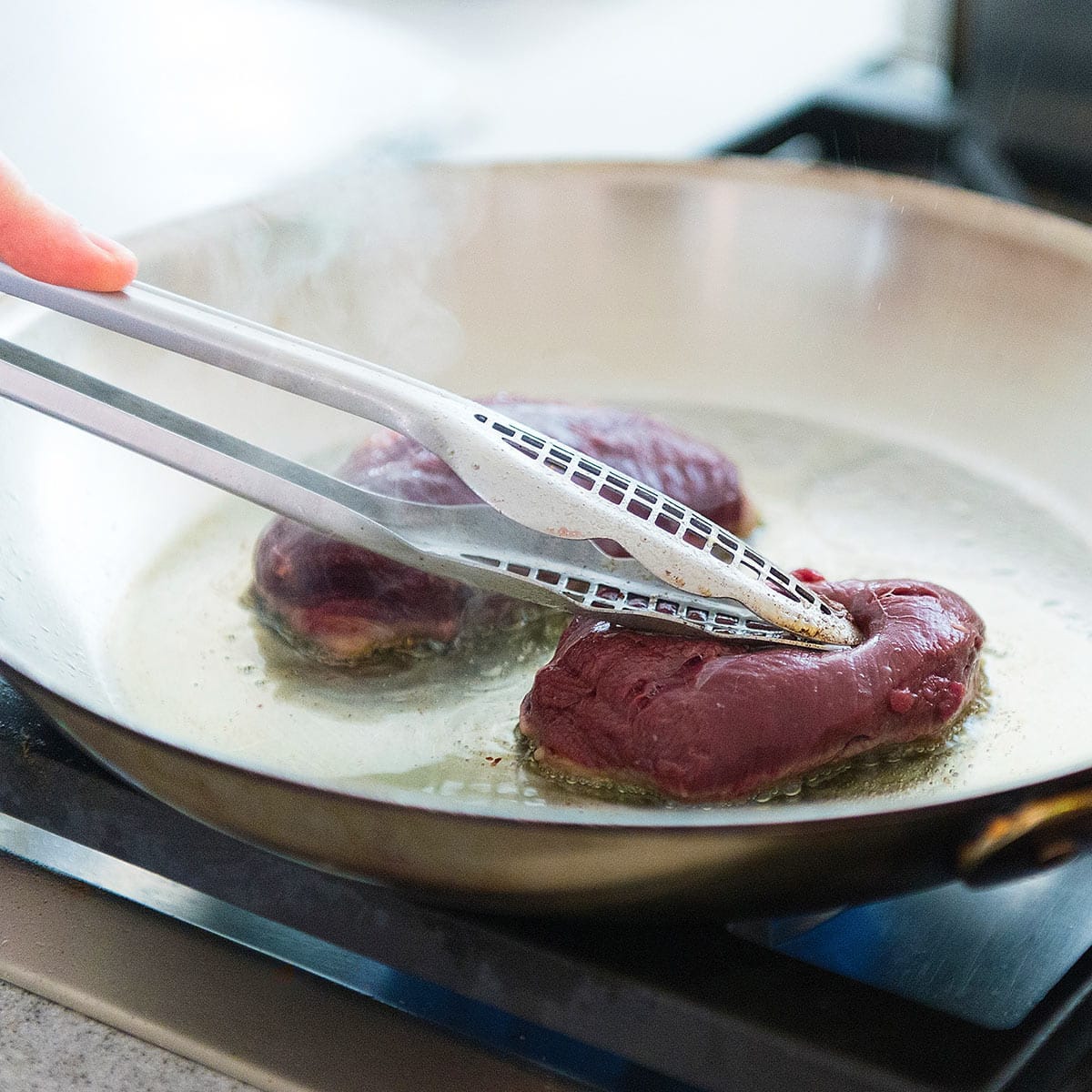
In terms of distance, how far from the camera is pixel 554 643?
1133mm

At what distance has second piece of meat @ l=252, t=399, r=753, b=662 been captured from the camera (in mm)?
1115

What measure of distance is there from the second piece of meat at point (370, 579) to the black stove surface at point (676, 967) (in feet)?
0.83

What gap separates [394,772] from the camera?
0.98 meters

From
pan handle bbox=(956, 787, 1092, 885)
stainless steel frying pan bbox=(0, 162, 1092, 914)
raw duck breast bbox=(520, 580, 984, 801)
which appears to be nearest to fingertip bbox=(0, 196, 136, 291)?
stainless steel frying pan bbox=(0, 162, 1092, 914)

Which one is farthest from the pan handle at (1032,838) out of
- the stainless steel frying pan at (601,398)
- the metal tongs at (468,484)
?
the metal tongs at (468,484)

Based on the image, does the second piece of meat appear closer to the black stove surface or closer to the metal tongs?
the metal tongs

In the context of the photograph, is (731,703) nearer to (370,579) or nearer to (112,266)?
(370,579)

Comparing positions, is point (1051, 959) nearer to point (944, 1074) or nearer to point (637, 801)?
point (944, 1074)

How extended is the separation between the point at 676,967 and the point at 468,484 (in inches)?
14.2

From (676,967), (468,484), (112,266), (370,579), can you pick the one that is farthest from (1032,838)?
(112,266)

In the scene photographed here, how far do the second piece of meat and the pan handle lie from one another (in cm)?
54

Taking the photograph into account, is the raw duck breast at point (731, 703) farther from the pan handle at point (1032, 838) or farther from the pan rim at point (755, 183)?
the pan handle at point (1032, 838)

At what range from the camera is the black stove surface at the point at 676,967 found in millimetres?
752

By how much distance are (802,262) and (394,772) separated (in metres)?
0.95
